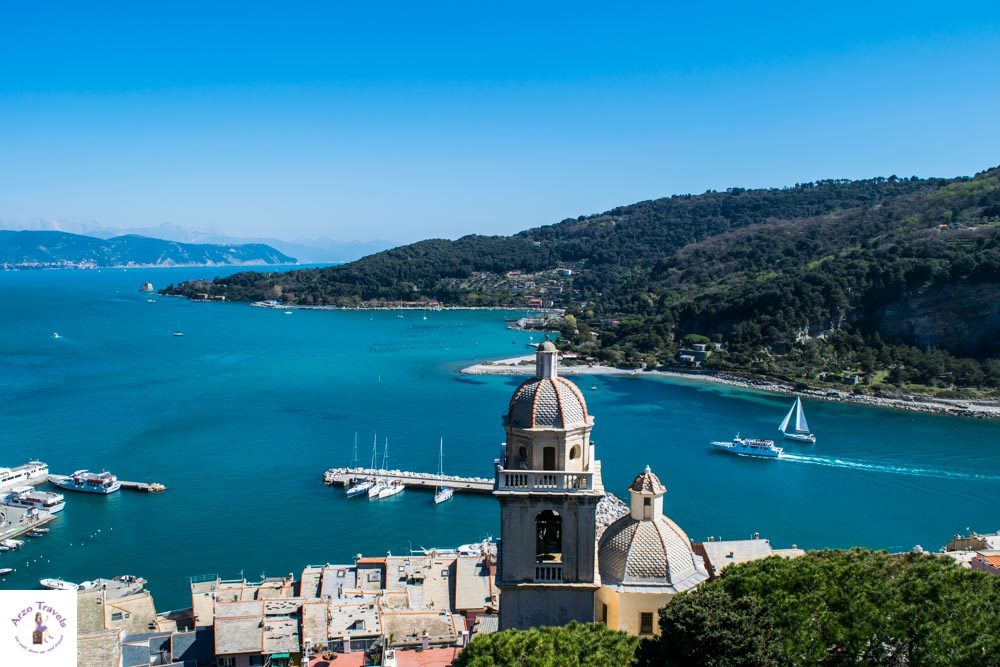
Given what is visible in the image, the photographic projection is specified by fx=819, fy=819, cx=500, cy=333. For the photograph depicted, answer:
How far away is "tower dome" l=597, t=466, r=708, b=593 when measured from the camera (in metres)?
13.5

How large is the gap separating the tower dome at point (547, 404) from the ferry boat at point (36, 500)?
116 feet

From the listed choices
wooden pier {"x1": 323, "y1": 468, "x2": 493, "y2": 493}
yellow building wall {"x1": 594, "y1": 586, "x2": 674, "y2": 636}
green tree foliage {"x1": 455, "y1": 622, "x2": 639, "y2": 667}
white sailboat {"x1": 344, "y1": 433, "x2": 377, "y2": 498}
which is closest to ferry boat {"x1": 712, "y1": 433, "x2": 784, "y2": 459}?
wooden pier {"x1": 323, "y1": 468, "x2": 493, "y2": 493}

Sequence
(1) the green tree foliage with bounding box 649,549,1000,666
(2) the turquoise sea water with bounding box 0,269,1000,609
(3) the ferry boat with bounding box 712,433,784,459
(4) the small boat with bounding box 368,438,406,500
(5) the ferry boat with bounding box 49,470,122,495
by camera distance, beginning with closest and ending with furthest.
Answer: (1) the green tree foliage with bounding box 649,549,1000,666, (2) the turquoise sea water with bounding box 0,269,1000,609, (5) the ferry boat with bounding box 49,470,122,495, (4) the small boat with bounding box 368,438,406,500, (3) the ferry boat with bounding box 712,433,784,459

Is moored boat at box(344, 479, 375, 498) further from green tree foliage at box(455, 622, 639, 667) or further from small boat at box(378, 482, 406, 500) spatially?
green tree foliage at box(455, 622, 639, 667)

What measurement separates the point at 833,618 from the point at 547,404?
5172 millimetres

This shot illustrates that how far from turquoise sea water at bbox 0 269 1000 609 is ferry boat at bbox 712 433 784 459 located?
1004 mm

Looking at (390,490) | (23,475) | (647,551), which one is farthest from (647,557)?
A: (23,475)

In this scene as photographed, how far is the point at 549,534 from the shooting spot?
13547mm

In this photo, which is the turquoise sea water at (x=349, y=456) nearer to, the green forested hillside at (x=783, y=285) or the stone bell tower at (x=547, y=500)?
the green forested hillside at (x=783, y=285)

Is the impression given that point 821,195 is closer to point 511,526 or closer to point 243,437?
point 243,437

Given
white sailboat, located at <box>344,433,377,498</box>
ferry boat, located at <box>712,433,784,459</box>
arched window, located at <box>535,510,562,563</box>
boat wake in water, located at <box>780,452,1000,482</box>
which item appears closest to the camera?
arched window, located at <box>535,510,562,563</box>

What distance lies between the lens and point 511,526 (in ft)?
41.3

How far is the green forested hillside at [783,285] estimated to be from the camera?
79375 mm

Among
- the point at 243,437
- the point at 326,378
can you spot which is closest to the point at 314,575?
the point at 243,437
